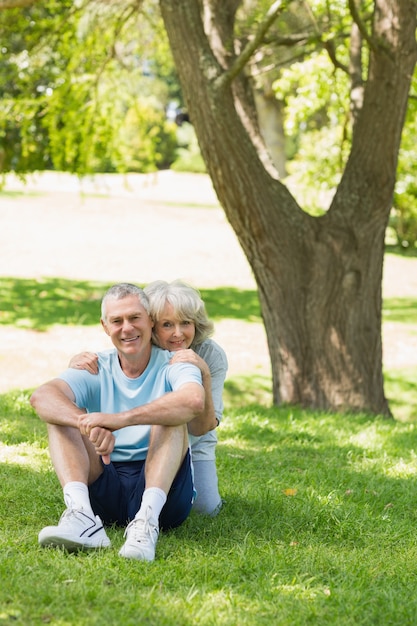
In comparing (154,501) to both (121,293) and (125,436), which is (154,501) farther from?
(121,293)

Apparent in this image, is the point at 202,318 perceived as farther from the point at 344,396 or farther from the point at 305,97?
the point at 305,97

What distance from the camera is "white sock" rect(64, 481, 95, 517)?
4055mm

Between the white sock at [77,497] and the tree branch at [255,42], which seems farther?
the tree branch at [255,42]

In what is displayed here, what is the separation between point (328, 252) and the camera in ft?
27.2

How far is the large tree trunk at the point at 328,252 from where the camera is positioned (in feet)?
25.9

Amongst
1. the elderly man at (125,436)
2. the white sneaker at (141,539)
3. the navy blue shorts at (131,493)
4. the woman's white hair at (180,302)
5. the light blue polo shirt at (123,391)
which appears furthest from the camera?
the woman's white hair at (180,302)

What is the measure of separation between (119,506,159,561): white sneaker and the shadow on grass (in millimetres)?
10467

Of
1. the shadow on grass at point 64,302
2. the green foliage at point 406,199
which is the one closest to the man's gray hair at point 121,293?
the shadow on grass at point 64,302

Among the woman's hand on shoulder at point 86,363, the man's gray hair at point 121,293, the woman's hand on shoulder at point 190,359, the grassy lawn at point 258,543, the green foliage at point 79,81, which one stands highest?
the green foliage at point 79,81

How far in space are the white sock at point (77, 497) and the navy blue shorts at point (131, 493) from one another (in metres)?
0.18

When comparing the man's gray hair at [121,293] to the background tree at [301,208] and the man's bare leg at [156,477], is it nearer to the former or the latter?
the man's bare leg at [156,477]

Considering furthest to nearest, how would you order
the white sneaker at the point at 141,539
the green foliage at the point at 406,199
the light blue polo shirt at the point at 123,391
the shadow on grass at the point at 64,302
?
the green foliage at the point at 406,199 → the shadow on grass at the point at 64,302 → the light blue polo shirt at the point at 123,391 → the white sneaker at the point at 141,539

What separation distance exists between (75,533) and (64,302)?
13.0 m

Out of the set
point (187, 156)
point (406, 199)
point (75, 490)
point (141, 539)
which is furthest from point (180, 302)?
point (187, 156)
